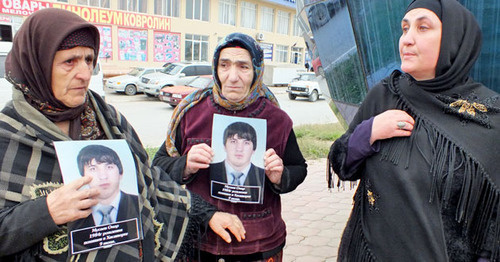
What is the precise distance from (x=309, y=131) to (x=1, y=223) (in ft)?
29.6

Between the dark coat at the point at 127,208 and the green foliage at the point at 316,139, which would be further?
the green foliage at the point at 316,139

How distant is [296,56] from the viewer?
37.9 meters

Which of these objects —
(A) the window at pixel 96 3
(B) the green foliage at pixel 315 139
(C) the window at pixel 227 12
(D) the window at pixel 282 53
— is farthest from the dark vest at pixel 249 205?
(D) the window at pixel 282 53

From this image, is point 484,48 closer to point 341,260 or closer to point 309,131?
point 341,260

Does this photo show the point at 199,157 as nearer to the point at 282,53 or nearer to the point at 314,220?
the point at 314,220

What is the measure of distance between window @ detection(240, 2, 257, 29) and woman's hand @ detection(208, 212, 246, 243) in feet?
102

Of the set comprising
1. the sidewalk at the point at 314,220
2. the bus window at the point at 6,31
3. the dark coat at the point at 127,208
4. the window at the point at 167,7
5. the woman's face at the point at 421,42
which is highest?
the window at the point at 167,7

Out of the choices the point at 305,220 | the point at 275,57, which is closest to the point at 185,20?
the point at 275,57

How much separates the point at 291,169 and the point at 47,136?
116 centimetres

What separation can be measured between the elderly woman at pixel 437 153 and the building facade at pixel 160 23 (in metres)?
20.4

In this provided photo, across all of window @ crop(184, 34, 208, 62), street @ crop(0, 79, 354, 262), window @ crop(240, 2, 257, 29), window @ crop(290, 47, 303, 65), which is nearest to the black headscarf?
street @ crop(0, 79, 354, 262)

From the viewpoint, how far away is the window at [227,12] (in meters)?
29.9

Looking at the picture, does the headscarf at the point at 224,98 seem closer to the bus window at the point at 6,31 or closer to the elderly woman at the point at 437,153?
the elderly woman at the point at 437,153

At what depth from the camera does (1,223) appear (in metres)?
1.33
